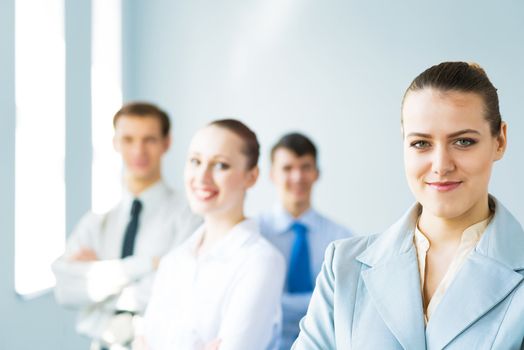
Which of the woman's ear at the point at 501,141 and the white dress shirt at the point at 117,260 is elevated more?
the woman's ear at the point at 501,141

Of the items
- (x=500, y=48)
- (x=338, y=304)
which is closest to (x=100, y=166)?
(x=500, y=48)

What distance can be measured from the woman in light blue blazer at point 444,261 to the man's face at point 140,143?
1.70 metres

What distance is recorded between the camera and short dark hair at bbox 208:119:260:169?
2.45 meters

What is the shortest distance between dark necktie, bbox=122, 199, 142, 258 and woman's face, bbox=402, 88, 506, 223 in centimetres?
182

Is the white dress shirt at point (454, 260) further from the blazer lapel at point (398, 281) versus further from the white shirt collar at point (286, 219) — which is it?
the white shirt collar at point (286, 219)

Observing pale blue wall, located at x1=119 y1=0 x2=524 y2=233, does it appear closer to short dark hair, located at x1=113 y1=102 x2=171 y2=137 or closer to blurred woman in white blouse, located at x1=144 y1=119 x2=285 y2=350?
short dark hair, located at x1=113 y1=102 x2=171 y2=137

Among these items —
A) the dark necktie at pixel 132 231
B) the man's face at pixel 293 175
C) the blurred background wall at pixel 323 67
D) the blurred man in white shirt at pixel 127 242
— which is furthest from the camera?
the blurred background wall at pixel 323 67

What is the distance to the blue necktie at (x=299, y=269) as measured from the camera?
10.8 ft

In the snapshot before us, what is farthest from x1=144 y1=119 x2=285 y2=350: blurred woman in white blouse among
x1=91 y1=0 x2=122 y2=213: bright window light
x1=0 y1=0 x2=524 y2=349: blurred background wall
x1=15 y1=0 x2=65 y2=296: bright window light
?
x1=0 y1=0 x2=524 y2=349: blurred background wall

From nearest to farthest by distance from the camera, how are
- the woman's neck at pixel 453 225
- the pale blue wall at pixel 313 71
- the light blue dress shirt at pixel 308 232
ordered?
the woman's neck at pixel 453 225, the light blue dress shirt at pixel 308 232, the pale blue wall at pixel 313 71

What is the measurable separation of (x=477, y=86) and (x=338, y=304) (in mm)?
581

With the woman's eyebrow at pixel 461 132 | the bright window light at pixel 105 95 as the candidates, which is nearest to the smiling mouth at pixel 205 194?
the woman's eyebrow at pixel 461 132

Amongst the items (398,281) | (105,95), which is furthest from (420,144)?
(105,95)

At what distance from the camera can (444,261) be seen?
1624mm
